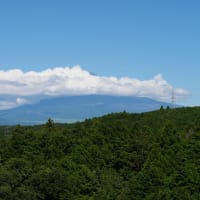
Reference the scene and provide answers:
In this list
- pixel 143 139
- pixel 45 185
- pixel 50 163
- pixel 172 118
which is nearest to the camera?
pixel 45 185

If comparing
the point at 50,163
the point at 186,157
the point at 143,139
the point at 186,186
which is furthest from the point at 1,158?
the point at 186,186

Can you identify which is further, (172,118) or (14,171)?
(172,118)

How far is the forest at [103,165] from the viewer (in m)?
→ 56.3

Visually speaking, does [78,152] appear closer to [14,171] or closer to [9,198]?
[14,171]

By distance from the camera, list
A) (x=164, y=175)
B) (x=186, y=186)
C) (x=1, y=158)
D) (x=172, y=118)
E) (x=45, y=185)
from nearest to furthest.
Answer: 1. (x=186, y=186)
2. (x=164, y=175)
3. (x=45, y=185)
4. (x=1, y=158)
5. (x=172, y=118)

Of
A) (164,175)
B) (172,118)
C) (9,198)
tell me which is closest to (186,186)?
(164,175)

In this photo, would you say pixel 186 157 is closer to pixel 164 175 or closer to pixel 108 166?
pixel 164 175

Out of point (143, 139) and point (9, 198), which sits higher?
point (143, 139)

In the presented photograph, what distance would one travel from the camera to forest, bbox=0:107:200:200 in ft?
185

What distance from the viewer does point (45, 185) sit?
2557 inches

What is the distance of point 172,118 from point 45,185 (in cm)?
5754

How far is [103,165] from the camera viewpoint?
7894 cm

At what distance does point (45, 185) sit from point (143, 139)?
2153 cm

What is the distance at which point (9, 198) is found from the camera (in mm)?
61250
